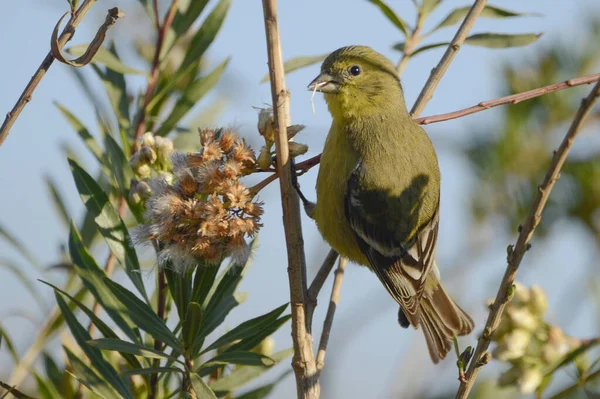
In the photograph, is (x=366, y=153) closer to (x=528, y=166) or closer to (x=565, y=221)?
(x=528, y=166)

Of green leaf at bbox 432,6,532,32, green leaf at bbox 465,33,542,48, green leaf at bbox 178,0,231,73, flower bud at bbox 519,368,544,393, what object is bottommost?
flower bud at bbox 519,368,544,393

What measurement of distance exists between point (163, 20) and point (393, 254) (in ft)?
5.20

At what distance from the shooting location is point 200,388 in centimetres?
197

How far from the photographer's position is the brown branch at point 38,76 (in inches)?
62.1

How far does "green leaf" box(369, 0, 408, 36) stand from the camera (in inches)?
124

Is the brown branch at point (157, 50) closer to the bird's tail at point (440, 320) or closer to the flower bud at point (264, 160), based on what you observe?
the flower bud at point (264, 160)

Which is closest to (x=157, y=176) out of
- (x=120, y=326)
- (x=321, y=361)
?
(x=120, y=326)

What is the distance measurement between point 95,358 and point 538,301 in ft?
4.80

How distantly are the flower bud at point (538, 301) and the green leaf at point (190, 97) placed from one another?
136 centimetres

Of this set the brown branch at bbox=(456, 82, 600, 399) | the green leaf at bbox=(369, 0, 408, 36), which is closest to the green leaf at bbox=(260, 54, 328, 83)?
the green leaf at bbox=(369, 0, 408, 36)

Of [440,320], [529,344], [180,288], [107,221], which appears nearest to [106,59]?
[107,221]

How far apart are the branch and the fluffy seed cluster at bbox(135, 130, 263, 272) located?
158 mm

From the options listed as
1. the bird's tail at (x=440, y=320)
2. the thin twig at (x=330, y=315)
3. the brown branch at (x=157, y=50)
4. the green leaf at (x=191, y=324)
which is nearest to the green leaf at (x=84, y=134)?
the brown branch at (x=157, y=50)

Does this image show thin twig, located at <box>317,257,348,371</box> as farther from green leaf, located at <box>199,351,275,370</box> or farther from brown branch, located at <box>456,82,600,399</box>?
brown branch, located at <box>456,82,600,399</box>
